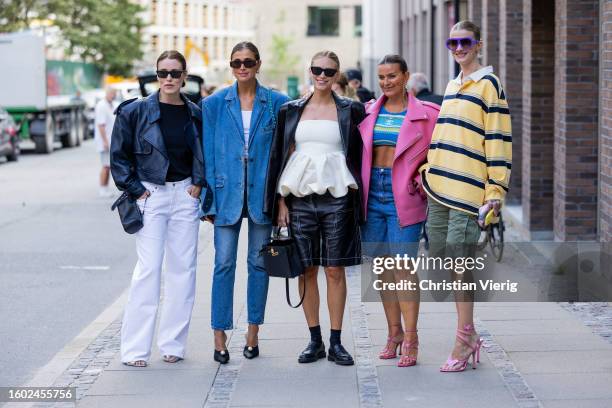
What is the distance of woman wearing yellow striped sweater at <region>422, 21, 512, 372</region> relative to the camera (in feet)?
23.0

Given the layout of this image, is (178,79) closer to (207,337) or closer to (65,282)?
(207,337)

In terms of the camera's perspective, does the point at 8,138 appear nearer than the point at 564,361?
No

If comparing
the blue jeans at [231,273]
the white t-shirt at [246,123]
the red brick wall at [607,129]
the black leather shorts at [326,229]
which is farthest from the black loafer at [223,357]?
the red brick wall at [607,129]

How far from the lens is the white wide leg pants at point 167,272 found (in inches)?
303

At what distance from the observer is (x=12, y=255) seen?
14078 mm

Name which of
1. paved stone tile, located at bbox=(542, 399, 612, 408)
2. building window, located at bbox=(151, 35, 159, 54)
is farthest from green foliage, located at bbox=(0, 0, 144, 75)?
paved stone tile, located at bbox=(542, 399, 612, 408)

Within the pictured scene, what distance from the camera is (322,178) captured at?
729cm

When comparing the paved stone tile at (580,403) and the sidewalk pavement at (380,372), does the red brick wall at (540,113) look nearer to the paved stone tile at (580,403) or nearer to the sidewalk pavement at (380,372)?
the sidewalk pavement at (380,372)

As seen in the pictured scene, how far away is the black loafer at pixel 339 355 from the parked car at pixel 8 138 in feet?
80.1

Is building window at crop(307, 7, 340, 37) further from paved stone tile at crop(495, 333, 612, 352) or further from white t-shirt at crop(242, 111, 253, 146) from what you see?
white t-shirt at crop(242, 111, 253, 146)

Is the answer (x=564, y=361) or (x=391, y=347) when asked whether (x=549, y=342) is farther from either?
(x=391, y=347)

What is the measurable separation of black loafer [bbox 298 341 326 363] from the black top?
1.22 metres

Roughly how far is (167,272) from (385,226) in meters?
1.37

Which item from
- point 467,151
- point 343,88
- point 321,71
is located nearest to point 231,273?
point 321,71
